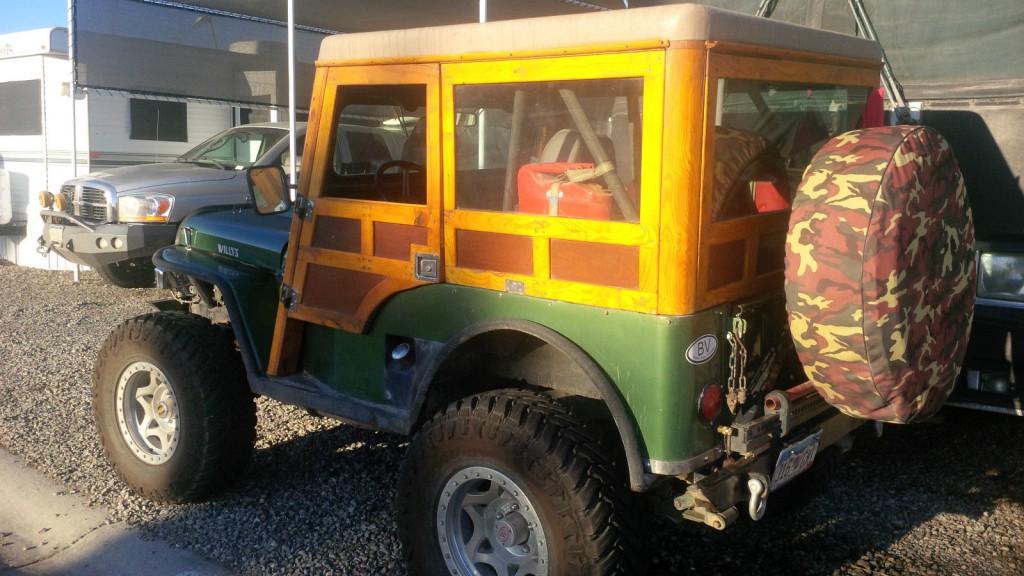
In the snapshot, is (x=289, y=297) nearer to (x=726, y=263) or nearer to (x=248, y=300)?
(x=248, y=300)

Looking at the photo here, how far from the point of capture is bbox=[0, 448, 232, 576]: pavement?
148 inches

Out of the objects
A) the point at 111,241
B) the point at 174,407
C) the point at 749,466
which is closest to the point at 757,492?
the point at 749,466

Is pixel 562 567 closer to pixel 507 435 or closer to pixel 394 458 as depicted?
pixel 507 435

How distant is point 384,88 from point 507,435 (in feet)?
4.72

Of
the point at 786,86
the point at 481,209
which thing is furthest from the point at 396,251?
the point at 786,86

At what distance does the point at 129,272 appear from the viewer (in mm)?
8633

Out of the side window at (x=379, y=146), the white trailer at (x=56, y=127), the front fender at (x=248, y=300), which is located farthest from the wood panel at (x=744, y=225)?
the white trailer at (x=56, y=127)

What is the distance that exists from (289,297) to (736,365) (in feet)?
6.24

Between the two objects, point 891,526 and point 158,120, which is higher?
point 158,120

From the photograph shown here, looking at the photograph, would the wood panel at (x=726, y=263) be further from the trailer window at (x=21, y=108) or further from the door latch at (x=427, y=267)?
the trailer window at (x=21, y=108)

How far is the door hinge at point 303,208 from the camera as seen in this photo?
→ 3750 mm

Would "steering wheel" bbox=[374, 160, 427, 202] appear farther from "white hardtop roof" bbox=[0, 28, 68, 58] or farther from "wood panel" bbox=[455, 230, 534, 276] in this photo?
"white hardtop roof" bbox=[0, 28, 68, 58]

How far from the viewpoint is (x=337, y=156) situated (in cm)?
379

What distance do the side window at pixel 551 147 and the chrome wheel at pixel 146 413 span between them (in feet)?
6.29
